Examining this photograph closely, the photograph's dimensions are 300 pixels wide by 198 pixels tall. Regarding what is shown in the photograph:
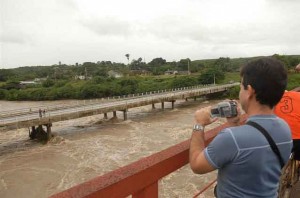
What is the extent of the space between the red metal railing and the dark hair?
0.53m

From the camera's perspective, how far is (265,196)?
1.71m

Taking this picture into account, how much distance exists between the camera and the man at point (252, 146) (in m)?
1.54

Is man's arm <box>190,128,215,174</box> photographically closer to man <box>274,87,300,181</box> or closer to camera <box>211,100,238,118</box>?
camera <box>211,100,238,118</box>

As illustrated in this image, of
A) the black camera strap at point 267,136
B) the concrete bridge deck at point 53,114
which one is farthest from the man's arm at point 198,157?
the concrete bridge deck at point 53,114

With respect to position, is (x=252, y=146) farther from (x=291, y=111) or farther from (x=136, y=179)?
(x=291, y=111)

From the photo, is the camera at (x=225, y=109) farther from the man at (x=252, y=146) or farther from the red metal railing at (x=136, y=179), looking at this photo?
the red metal railing at (x=136, y=179)

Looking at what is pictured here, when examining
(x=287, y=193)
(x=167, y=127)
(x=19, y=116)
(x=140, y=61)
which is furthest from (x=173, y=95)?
(x=140, y=61)

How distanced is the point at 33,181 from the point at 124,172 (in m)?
16.8

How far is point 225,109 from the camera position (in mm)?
1839

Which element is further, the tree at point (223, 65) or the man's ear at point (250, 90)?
the tree at point (223, 65)

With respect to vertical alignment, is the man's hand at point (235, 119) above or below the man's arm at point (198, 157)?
above

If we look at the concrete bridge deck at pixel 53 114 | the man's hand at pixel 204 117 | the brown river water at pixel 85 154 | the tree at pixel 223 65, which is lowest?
the brown river water at pixel 85 154

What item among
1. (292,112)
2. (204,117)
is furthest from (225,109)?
(292,112)

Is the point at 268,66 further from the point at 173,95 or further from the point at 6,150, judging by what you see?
the point at 173,95
